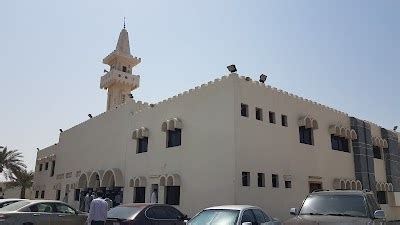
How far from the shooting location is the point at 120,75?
34562 millimetres

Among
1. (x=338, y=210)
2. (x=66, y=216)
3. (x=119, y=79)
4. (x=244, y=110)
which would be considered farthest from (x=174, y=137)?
(x=119, y=79)

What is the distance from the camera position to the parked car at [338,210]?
700 cm

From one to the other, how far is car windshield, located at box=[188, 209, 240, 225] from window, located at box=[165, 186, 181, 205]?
9477 mm

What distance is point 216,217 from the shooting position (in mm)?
7621

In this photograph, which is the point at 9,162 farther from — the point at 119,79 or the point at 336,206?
the point at 336,206

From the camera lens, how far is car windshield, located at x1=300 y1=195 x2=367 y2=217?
7621 millimetres

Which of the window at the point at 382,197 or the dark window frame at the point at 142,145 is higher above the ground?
the dark window frame at the point at 142,145

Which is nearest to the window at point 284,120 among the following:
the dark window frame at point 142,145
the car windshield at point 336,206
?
the dark window frame at point 142,145

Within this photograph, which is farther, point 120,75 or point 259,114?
point 120,75

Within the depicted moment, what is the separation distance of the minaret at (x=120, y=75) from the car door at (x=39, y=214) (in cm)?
2301

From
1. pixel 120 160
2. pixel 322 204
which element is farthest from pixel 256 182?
pixel 120 160

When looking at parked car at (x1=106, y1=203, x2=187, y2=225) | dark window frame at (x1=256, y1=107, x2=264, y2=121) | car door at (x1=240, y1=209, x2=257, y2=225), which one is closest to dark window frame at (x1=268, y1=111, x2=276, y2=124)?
dark window frame at (x1=256, y1=107, x2=264, y2=121)

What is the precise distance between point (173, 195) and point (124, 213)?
7.74 metres

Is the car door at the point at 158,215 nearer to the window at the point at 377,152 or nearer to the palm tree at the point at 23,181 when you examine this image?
the window at the point at 377,152
